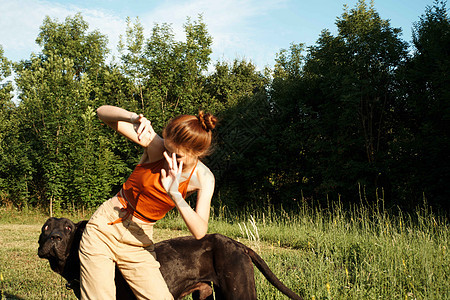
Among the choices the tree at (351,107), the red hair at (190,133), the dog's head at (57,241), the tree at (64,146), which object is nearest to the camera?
the red hair at (190,133)

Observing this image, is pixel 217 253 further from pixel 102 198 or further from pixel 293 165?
pixel 102 198

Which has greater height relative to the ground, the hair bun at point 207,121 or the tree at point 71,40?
the tree at point 71,40

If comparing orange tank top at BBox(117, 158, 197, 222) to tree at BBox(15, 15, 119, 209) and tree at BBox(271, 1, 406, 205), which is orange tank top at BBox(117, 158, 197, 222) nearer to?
tree at BBox(271, 1, 406, 205)

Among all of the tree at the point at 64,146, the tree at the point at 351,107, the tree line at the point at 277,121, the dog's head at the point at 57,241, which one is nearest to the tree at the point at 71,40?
the tree line at the point at 277,121

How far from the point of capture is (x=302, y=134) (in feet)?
40.9

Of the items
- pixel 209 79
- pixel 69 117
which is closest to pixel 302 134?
pixel 209 79

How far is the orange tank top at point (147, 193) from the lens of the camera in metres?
2.33

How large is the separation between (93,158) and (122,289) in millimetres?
12003

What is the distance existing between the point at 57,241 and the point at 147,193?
82 centimetres

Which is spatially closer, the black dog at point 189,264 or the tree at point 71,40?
the black dog at point 189,264

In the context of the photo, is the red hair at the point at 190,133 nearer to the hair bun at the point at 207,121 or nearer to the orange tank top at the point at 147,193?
the hair bun at the point at 207,121

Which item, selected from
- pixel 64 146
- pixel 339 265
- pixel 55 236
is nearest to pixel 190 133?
pixel 55 236

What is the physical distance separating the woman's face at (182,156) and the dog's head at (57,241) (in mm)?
1041

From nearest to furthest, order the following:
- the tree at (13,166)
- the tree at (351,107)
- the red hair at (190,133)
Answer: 1. the red hair at (190,133)
2. the tree at (351,107)
3. the tree at (13,166)
